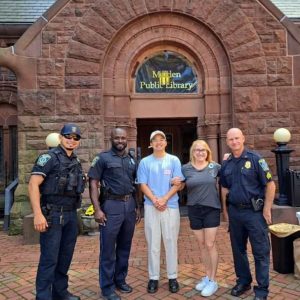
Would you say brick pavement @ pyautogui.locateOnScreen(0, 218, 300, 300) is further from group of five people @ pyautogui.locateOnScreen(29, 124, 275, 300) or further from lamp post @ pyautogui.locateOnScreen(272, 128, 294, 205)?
lamp post @ pyautogui.locateOnScreen(272, 128, 294, 205)

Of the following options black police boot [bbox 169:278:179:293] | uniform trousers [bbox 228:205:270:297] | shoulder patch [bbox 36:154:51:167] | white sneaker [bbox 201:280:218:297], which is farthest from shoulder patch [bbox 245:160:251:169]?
shoulder patch [bbox 36:154:51:167]

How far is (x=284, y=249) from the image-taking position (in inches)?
179

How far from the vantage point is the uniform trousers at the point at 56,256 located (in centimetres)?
345

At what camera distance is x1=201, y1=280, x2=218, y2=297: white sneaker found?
3847 mm

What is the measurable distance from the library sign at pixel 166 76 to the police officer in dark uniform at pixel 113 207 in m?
4.52

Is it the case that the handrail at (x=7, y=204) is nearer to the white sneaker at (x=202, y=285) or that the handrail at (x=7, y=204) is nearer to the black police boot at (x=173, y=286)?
the black police boot at (x=173, y=286)

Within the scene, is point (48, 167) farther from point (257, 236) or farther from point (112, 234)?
point (257, 236)

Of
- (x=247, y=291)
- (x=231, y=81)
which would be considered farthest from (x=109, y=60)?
(x=247, y=291)

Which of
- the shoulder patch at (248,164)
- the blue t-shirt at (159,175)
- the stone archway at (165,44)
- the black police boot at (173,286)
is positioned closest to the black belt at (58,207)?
the blue t-shirt at (159,175)

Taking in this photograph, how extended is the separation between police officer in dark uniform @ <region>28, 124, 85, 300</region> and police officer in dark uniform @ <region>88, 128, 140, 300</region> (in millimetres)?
264

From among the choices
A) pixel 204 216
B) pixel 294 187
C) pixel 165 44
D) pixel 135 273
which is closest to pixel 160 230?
pixel 204 216

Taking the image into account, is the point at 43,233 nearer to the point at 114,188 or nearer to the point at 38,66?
the point at 114,188

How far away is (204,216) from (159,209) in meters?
0.51

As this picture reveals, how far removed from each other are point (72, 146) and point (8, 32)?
7.95m
